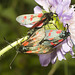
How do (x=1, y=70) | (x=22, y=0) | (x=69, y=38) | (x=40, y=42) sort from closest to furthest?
(x=40, y=42), (x=69, y=38), (x=1, y=70), (x=22, y=0)

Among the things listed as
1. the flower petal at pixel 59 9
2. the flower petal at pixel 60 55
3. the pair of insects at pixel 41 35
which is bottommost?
the flower petal at pixel 60 55

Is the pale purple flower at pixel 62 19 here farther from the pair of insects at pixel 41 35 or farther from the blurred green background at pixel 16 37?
the blurred green background at pixel 16 37

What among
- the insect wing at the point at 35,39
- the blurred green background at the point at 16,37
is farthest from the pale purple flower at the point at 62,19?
Answer: the blurred green background at the point at 16,37

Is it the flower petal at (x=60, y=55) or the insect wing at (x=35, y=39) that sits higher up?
the insect wing at (x=35, y=39)

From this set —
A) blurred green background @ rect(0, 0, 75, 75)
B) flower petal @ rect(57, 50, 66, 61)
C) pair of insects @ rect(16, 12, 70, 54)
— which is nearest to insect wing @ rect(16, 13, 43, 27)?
pair of insects @ rect(16, 12, 70, 54)

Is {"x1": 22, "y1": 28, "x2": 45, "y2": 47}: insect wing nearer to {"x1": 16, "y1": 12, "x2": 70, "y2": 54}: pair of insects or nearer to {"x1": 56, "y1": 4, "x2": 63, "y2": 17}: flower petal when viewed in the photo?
{"x1": 16, "y1": 12, "x2": 70, "y2": 54}: pair of insects

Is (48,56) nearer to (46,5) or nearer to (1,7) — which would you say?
(46,5)

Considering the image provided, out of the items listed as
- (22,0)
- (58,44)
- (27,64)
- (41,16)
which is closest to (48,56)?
(58,44)
